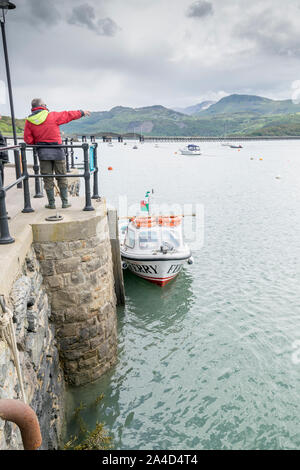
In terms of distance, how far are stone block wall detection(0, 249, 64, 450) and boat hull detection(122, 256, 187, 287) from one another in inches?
251

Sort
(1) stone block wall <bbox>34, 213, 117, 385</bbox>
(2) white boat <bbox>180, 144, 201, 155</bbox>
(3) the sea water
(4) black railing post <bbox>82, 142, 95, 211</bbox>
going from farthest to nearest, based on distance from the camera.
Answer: (2) white boat <bbox>180, 144, 201, 155</bbox> < (3) the sea water < (4) black railing post <bbox>82, 142, 95, 211</bbox> < (1) stone block wall <bbox>34, 213, 117, 385</bbox>

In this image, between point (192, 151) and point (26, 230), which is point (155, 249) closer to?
point (26, 230)

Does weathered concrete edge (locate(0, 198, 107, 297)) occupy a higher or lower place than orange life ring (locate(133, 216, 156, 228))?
higher

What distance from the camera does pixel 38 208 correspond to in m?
6.85

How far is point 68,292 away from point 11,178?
7.49 meters

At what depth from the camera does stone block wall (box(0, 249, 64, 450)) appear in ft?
11.3

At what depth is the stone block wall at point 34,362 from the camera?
136 inches

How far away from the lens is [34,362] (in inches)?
185

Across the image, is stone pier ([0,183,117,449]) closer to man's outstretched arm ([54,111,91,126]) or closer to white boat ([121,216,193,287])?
man's outstretched arm ([54,111,91,126])

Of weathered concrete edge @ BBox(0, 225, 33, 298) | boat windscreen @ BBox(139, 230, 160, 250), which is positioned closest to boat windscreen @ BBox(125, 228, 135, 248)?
boat windscreen @ BBox(139, 230, 160, 250)

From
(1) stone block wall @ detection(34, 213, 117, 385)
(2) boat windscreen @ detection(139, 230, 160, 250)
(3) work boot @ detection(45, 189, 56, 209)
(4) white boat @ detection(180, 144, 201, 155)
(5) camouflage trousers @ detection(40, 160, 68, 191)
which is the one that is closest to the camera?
(1) stone block wall @ detection(34, 213, 117, 385)

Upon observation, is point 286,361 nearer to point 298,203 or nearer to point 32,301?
point 32,301

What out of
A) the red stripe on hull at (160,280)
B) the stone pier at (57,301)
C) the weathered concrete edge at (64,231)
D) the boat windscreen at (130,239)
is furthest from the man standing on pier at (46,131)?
the red stripe on hull at (160,280)

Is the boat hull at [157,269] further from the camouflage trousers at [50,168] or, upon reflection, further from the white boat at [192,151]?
the white boat at [192,151]
